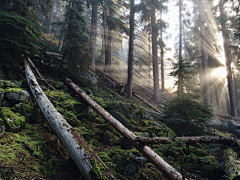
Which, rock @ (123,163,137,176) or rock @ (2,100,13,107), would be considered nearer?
rock @ (123,163,137,176)

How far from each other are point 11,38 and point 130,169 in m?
8.12

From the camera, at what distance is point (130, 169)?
488 cm

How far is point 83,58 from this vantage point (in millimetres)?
10375

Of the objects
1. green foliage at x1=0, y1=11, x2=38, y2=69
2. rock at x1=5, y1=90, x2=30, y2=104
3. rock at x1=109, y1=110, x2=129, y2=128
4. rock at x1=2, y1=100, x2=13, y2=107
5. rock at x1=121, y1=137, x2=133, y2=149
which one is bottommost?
rock at x1=121, y1=137, x2=133, y2=149

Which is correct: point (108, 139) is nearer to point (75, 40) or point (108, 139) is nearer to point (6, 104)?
point (6, 104)

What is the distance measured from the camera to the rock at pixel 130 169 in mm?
4792

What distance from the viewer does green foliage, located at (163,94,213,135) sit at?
8.95 m

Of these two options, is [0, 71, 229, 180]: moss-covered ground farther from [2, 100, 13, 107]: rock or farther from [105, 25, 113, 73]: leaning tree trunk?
[105, 25, 113, 73]: leaning tree trunk

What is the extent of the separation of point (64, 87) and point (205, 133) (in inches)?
347

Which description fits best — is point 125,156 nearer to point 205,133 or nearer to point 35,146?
point 35,146

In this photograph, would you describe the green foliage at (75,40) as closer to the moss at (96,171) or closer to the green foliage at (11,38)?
the green foliage at (11,38)

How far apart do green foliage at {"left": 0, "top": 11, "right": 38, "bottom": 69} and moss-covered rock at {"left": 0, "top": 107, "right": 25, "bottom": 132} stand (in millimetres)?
3212

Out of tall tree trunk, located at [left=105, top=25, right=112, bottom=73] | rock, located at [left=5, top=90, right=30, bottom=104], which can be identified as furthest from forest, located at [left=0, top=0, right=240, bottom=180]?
tall tree trunk, located at [left=105, top=25, right=112, bottom=73]

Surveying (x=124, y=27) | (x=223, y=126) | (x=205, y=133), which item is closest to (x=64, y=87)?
(x=205, y=133)
